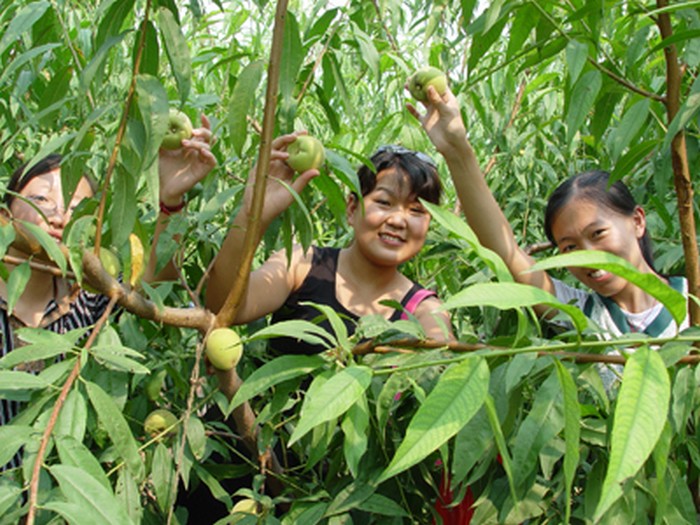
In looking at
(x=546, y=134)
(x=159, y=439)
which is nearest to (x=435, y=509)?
(x=159, y=439)

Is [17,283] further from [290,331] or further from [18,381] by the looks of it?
[290,331]

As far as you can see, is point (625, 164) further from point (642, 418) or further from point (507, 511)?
point (642, 418)

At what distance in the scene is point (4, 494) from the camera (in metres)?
0.66

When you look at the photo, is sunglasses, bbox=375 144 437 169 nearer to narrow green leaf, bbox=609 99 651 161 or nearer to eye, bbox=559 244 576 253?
eye, bbox=559 244 576 253

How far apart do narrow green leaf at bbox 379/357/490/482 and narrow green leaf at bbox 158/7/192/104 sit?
518 millimetres

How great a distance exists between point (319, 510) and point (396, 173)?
93cm

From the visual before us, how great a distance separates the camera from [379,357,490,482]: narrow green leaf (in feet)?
1.95

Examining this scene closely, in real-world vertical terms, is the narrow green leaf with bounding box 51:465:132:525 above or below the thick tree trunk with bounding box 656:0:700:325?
below

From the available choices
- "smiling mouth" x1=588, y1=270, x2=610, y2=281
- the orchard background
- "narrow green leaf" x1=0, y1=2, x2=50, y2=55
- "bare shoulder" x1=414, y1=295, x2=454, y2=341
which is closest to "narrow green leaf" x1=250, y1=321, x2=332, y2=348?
the orchard background

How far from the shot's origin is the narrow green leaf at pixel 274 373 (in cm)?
82

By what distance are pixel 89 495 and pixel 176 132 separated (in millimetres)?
785

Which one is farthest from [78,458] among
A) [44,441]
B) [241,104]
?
[241,104]

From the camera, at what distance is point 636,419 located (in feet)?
1.80

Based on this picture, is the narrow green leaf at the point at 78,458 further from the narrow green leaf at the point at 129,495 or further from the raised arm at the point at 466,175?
the raised arm at the point at 466,175
